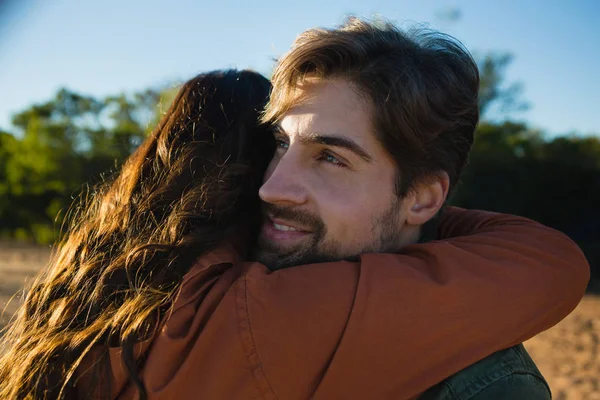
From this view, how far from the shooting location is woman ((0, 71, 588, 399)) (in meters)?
1.57

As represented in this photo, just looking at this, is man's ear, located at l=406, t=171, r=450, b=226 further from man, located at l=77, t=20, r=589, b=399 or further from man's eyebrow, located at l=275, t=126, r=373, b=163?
man's eyebrow, located at l=275, t=126, r=373, b=163

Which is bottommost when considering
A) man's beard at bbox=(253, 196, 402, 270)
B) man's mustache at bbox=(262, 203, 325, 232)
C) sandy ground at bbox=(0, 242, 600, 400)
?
sandy ground at bbox=(0, 242, 600, 400)

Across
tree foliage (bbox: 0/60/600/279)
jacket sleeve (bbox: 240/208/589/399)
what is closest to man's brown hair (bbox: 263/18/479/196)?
jacket sleeve (bbox: 240/208/589/399)

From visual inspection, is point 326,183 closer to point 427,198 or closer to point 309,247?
point 309,247

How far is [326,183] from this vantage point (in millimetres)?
2164

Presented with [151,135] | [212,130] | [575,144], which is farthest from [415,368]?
[575,144]

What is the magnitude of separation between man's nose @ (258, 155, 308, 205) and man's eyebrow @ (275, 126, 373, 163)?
0.33 ft

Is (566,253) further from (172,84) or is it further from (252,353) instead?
(172,84)

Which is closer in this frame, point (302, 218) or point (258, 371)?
point (258, 371)

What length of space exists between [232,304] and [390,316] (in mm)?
456

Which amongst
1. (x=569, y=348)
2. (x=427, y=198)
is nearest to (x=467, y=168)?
(x=569, y=348)

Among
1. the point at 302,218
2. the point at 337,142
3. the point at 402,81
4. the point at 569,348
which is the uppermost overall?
the point at 402,81

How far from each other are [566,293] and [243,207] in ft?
4.16

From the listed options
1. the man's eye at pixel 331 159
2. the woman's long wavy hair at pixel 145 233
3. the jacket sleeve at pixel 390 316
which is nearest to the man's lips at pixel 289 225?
the woman's long wavy hair at pixel 145 233
